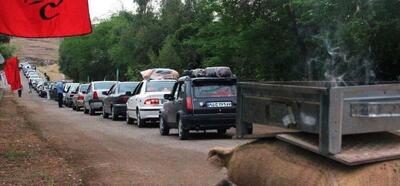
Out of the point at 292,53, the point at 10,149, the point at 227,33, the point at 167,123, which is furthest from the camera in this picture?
the point at 227,33

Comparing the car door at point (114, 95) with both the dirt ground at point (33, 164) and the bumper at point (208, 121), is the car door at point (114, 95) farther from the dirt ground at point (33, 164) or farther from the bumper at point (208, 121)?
the bumper at point (208, 121)

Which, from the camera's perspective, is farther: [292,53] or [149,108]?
[292,53]

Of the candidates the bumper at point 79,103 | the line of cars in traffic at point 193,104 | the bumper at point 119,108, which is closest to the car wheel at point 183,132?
the line of cars in traffic at point 193,104

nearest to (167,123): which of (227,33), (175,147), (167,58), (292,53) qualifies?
(175,147)

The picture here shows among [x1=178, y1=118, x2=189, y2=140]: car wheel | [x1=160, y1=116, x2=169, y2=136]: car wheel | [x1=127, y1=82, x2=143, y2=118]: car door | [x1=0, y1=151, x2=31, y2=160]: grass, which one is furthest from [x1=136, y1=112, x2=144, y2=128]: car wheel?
[x1=0, y1=151, x2=31, y2=160]: grass

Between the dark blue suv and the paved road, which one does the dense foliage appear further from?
the paved road

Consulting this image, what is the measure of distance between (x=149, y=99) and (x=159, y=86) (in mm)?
842

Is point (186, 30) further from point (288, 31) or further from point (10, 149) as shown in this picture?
point (10, 149)

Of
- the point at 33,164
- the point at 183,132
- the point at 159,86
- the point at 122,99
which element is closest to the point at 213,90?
the point at 183,132

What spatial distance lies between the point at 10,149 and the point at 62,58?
339 feet

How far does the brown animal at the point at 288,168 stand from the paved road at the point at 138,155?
1.76 metres

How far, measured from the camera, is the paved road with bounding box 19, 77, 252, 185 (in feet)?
31.6

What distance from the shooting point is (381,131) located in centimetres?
403

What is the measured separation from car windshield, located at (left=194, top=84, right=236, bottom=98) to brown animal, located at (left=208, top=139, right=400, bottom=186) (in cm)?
1072
